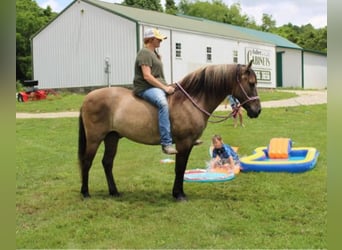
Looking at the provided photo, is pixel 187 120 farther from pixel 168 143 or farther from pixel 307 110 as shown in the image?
pixel 307 110

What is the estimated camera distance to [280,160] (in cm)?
828

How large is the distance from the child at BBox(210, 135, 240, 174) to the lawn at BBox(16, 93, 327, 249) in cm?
27

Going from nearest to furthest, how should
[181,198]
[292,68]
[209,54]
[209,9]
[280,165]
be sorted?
1. [181,198]
2. [280,165]
3. [209,54]
4. [292,68]
5. [209,9]

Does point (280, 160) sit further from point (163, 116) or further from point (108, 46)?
point (108, 46)

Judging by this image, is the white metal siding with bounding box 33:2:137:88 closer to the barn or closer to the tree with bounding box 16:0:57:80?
the barn

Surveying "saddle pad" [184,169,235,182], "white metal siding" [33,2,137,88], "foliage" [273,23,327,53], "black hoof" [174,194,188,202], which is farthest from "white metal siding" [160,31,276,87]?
"foliage" [273,23,327,53]

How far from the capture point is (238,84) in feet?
18.7

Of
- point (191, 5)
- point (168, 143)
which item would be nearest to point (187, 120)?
point (168, 143)

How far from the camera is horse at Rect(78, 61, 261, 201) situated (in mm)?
5703

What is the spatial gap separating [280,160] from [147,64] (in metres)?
3.98

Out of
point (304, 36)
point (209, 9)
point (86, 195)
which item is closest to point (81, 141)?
point (86, 195)
